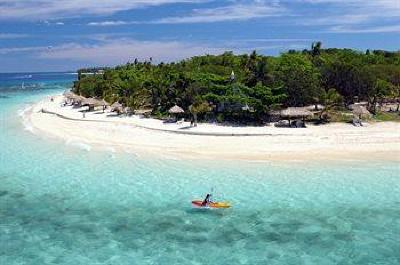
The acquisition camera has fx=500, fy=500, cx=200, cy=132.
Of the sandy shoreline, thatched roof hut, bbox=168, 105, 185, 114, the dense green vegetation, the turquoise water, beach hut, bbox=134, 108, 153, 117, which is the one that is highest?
the dense green vegetation

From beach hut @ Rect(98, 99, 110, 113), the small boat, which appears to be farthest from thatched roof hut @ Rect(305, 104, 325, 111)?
the small boat

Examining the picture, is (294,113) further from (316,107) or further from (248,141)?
(316,107)

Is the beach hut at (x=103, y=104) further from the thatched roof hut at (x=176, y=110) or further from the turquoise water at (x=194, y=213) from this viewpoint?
the turquoise water at (x=194, y=213)

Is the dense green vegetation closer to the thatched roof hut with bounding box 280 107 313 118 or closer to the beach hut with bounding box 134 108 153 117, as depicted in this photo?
the beach hut with bounding box 134 108 153 117

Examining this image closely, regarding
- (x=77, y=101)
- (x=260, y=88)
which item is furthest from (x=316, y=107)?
(x=77, y=101)

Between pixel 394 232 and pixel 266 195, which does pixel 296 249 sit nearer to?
pixel 394 232

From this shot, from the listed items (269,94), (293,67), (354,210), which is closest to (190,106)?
(269,94)

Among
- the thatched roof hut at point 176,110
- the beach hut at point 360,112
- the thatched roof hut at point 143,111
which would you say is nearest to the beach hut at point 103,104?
the thatched roof hut at point 143,111
